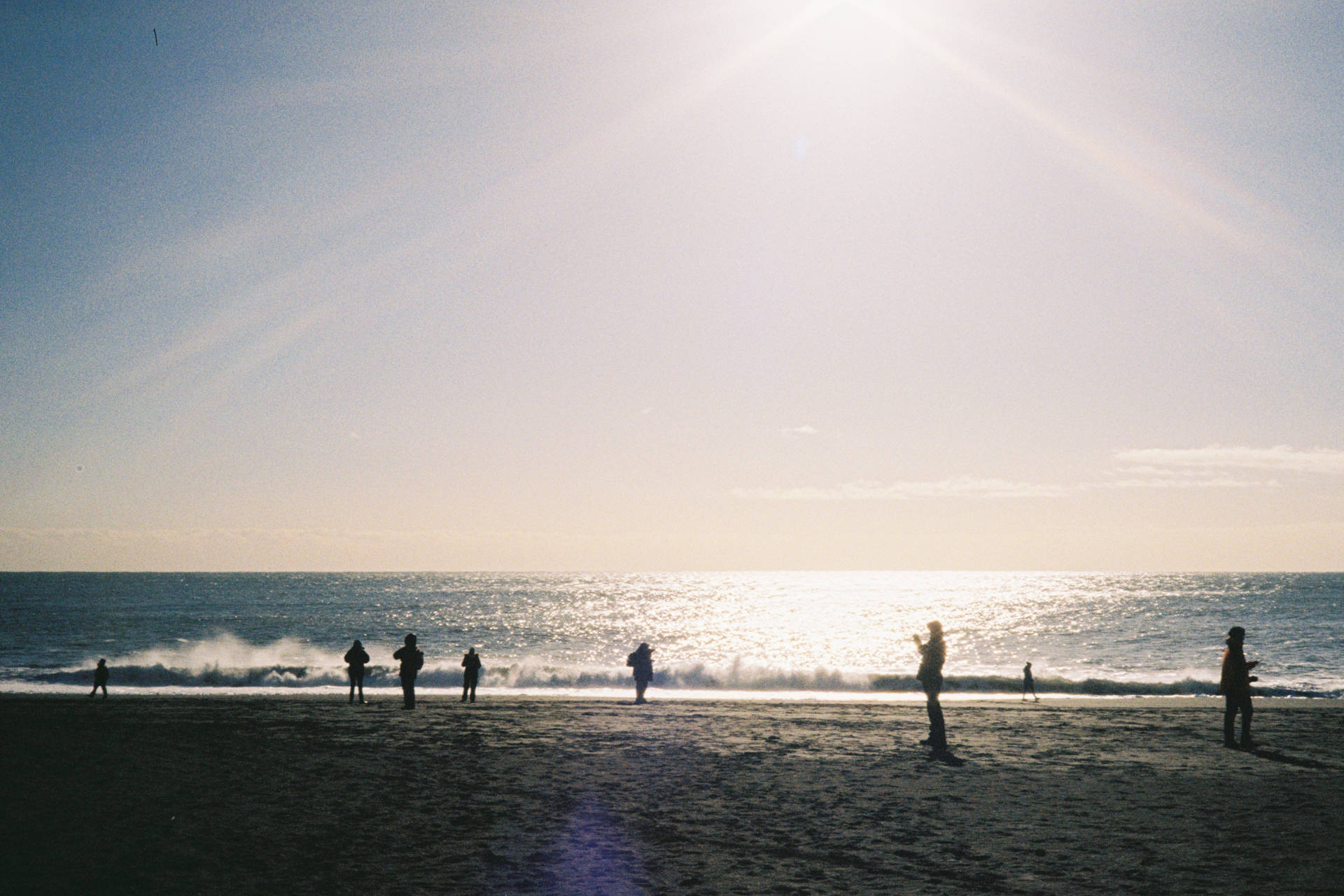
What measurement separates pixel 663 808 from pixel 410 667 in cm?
1312

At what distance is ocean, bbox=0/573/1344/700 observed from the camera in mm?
37625

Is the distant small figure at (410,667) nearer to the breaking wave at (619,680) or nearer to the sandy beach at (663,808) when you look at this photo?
the sandy beach at (663,808)

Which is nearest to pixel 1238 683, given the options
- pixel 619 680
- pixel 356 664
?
pixel 356 664

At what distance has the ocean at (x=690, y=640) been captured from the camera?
37.6 m

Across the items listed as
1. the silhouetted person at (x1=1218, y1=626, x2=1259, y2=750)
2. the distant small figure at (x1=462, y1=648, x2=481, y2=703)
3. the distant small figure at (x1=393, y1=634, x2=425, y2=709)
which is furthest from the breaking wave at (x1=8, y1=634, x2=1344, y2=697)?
the silhouetted person at (x1=1218, y1=626, x2=1259, y2=750)

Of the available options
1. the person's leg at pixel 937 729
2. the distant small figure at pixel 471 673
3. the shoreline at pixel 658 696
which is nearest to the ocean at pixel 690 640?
the shoreline at pixel 658 696

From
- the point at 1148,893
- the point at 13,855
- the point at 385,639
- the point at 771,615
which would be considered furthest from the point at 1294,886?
the point at 771,615

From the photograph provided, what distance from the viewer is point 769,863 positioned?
24.4 feet

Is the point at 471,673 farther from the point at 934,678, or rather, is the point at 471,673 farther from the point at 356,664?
the point at 934,678

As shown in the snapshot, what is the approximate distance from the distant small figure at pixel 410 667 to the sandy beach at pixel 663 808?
3.16 m

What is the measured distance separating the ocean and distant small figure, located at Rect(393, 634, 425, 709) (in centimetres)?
1239

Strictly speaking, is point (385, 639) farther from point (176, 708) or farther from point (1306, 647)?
point (1306, 647)

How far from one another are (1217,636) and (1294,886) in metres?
68.8

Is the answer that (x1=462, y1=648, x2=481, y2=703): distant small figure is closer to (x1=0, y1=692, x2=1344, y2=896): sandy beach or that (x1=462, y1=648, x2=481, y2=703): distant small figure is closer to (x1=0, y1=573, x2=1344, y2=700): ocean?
(x1=0, y1=692, x2=1344, y2=896): sandy beach
